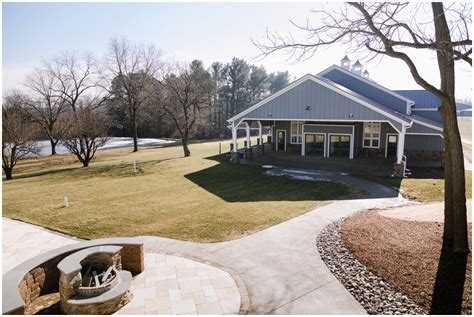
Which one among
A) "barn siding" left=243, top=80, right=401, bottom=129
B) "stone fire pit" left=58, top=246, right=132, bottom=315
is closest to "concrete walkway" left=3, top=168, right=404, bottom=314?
"stone fire pit" left=58, top=246, right=132, bottom=315

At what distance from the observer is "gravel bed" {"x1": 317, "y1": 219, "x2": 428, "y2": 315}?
6.03 m

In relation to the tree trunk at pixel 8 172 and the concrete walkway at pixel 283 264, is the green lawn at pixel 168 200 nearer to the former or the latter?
the concrete walkway at pixel 283 264

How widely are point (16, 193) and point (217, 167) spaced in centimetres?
1201

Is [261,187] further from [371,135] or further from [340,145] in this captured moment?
[371,135]

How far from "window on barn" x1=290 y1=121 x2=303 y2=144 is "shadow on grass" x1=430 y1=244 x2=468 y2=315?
1914 cm

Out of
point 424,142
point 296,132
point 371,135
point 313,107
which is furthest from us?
point 296,132

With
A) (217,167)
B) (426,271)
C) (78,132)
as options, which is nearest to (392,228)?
(426,271)

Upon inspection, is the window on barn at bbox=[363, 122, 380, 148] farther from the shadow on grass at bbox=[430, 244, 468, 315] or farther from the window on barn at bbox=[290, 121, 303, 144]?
the shadow on grass at bbox=[430, 244, 468, 315]

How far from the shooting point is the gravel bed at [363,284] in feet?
19.8

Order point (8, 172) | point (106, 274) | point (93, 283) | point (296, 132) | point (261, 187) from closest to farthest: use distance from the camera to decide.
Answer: point (93, 283)
point (106, 274)
point (261, 187)
point (8, 172)
point (296, 132)

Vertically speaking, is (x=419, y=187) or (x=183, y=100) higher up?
(x=183, y=100)

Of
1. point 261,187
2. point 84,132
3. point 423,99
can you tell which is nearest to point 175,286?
point 261,187

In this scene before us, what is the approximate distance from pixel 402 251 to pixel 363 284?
1968mm

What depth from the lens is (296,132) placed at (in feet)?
88.2
